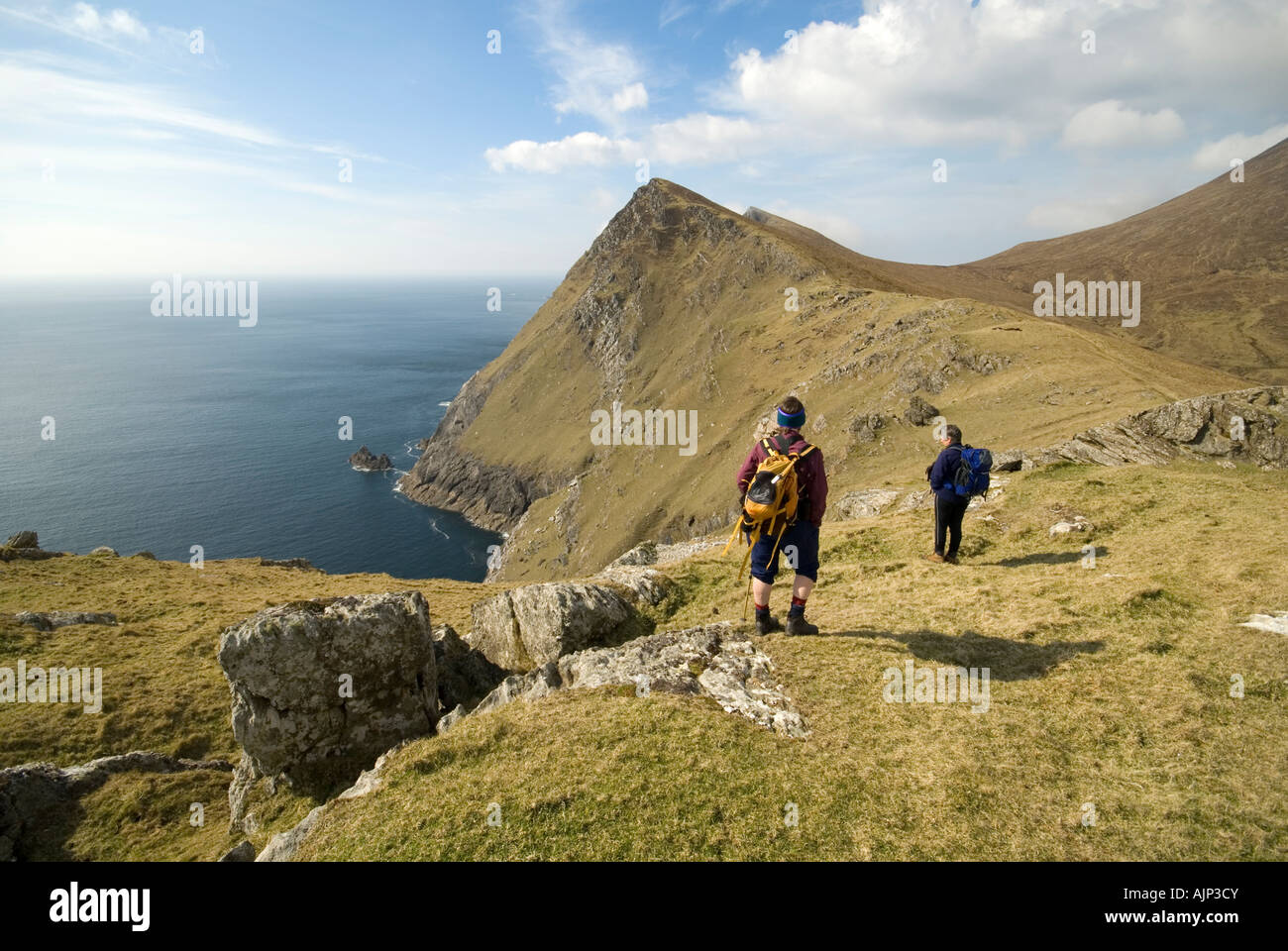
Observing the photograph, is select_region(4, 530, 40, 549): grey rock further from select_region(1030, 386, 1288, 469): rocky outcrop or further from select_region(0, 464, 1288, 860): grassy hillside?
select_region(1030, 386, 1288, 469): rocky outcrop

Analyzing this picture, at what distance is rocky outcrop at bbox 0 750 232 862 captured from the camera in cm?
1390

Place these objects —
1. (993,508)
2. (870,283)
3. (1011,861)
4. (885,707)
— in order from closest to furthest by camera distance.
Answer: (1011,861) → (885,707) → (993,508) → (870,283)

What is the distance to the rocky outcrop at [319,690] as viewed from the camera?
1418 centimetres

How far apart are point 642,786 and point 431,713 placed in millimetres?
9260

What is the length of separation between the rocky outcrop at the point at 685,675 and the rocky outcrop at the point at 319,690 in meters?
2.75

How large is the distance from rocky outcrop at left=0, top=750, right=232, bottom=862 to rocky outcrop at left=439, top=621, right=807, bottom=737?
431 inches

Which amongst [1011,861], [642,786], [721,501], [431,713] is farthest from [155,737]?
[721,501]

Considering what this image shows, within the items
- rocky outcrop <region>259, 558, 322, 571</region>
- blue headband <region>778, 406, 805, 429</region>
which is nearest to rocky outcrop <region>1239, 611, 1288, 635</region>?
blue headband <region>778, 406, 805, 429</region>

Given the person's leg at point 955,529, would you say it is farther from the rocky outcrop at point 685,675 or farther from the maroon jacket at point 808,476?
the rocky outcrop at point 685,675

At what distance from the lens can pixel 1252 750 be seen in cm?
878

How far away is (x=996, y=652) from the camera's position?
41.3 ft

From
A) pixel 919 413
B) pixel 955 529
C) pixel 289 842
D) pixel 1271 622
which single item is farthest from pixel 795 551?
pixel 919 413

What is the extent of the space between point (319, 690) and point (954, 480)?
1865 centimetres
